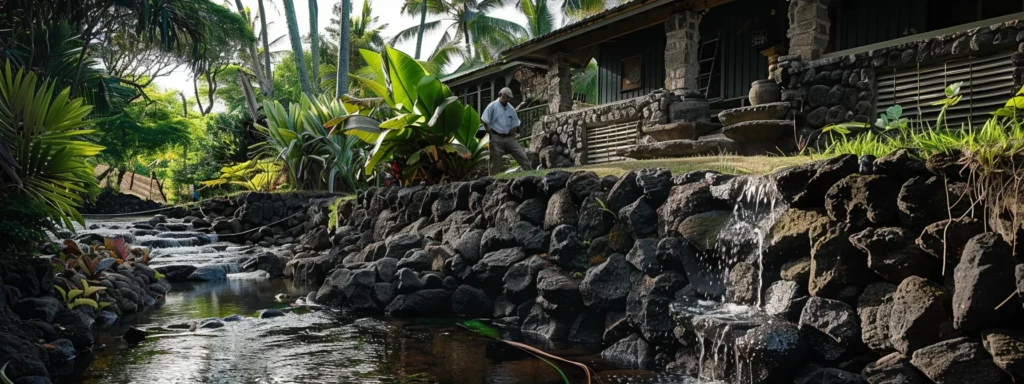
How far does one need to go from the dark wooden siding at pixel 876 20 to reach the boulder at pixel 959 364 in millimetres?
8893

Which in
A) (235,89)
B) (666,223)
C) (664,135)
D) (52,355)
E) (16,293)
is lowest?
(52,355)

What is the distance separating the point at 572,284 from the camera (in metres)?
6.68

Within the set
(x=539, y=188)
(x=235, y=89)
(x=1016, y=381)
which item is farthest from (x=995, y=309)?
(x=235, y=89)

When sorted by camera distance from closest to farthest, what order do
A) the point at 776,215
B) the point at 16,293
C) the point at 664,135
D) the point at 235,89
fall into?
1. the point at 776,215
2. the point at 16,293
3. the point at 664,135
4. the point at 235,89

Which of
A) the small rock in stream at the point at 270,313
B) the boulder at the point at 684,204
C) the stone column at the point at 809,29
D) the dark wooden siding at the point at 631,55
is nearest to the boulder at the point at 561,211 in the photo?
the boulder at the point at 684,204

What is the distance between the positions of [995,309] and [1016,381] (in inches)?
13.9

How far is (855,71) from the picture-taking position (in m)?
9.54

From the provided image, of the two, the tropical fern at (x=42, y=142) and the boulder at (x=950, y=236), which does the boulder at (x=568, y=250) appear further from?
the tropical fern at (x=42, y=142)

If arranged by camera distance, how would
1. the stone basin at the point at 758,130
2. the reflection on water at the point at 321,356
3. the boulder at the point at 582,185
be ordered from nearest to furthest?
the reflection on water at the point at 321,356 → the boulder at the point at 582,185 → the stone basin at the point at 758,130

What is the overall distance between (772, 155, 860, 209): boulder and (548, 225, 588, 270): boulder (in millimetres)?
2262

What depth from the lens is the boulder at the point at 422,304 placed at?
796 centimetres

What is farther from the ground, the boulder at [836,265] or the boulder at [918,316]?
the boulder at [836,265]

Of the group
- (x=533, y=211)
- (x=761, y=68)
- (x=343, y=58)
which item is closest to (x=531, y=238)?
(x=533, y=211)

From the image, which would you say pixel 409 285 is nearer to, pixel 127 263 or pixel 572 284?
pixel 572 284
